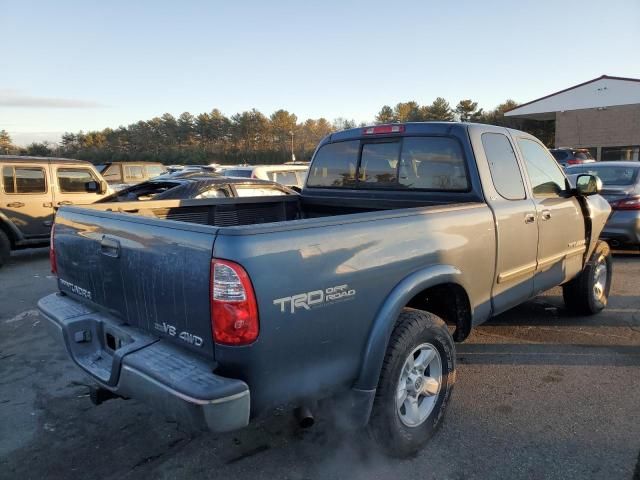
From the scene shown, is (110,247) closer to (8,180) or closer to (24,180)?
(8,180)

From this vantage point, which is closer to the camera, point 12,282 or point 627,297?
point 627,297

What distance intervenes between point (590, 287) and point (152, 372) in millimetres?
4696

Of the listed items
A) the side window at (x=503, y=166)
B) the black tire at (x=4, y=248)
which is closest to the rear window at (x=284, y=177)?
the black tire at (x=4, y=248)

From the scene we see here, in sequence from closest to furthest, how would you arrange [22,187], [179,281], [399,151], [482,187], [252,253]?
[252,253], [179,281], [482,187], [399,151], [22,187]

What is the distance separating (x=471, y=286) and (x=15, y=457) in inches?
123

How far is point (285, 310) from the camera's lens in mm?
2162

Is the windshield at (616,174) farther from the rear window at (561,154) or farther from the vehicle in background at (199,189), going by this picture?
the rear window at (561,154)

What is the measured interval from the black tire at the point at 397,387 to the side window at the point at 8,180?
869 centimetres

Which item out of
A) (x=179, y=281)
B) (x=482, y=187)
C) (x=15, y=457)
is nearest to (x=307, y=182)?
(x=482, y=187)

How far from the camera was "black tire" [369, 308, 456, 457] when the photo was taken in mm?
2699

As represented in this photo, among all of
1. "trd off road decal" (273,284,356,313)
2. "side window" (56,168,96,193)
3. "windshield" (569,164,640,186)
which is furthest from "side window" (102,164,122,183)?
"trd off road decal" (273,284,356,313)

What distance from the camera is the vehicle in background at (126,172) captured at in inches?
755

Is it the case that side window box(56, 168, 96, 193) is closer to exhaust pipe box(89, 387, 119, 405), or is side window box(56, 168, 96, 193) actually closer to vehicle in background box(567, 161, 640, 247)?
exhaust pipe box(89, 387, 119, 405)

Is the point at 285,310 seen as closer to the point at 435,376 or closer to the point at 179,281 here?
the point at 179,281
